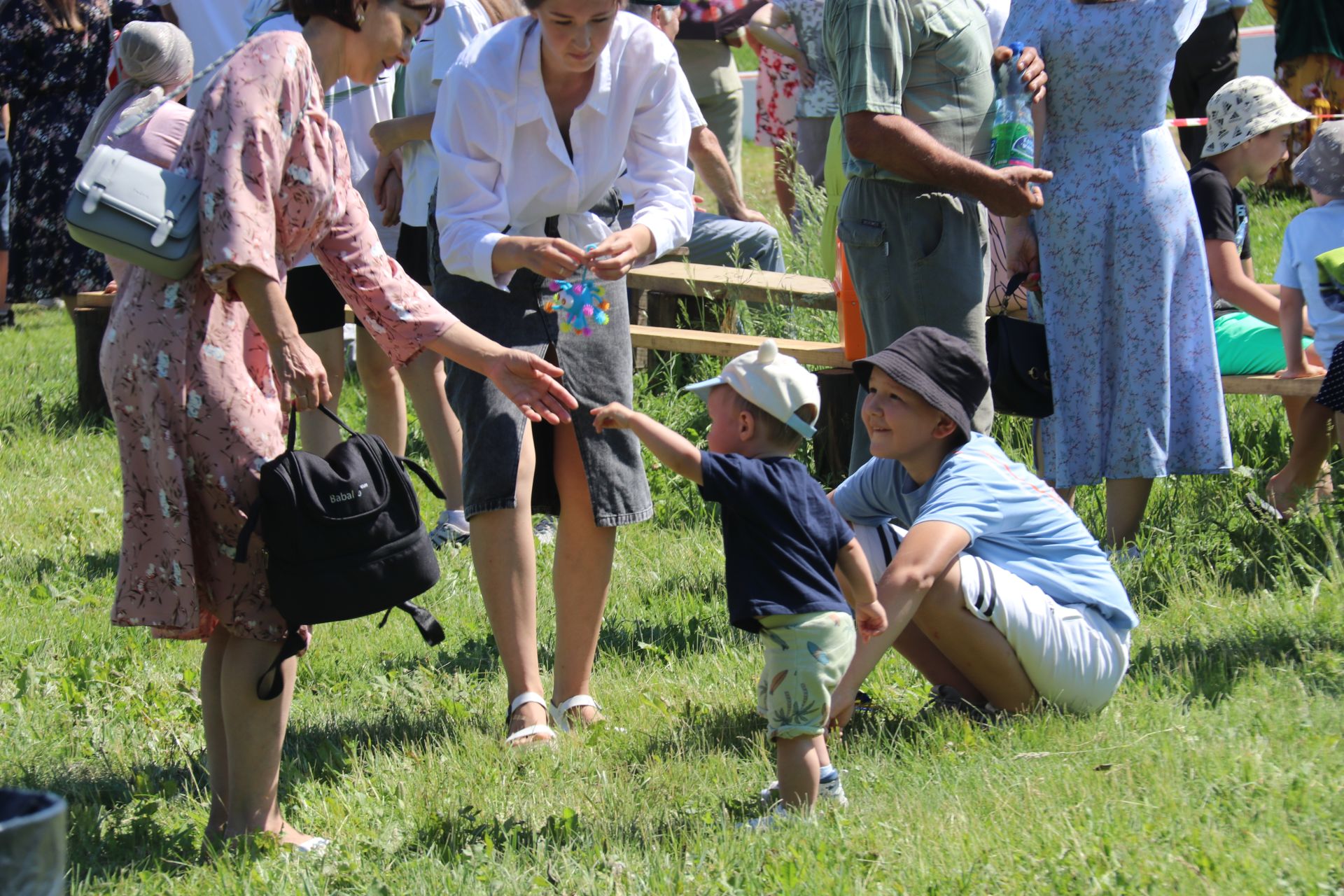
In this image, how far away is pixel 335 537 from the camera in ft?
9.69

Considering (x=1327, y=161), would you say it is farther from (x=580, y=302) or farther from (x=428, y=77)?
(x=428, y=77)

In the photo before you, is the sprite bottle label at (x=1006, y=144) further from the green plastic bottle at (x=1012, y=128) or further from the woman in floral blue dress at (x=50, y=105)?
the woman in floral blue dress at (x=50, y=105)

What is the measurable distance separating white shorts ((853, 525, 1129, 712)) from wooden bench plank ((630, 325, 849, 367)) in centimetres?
222

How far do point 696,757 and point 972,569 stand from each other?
31.8 inches

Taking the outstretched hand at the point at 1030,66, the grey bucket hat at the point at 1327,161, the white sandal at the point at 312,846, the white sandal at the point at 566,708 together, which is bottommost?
the white sandal at the point at 566,708

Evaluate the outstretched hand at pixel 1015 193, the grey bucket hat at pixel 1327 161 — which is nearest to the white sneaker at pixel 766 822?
the outstretched hand at pixel 1015 193

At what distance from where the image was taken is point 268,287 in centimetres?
289

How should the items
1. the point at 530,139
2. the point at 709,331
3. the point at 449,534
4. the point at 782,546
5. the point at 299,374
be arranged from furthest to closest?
the point at 709,331, the point at 449,534, the point at 530,139, the point at 782,546, the point at 299,374

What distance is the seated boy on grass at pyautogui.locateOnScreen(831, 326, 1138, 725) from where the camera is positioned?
350 cm

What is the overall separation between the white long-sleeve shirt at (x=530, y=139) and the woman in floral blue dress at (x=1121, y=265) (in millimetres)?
1619

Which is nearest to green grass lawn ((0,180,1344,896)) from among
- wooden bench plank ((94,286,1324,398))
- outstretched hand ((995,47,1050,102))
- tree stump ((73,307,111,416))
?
wooden bench plank ((94,286,1324,398))

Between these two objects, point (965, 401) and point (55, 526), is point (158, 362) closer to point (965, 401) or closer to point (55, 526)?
point (965, 401)

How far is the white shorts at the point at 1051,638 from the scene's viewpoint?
3539mm

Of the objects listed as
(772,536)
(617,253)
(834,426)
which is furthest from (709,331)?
(772,536)
